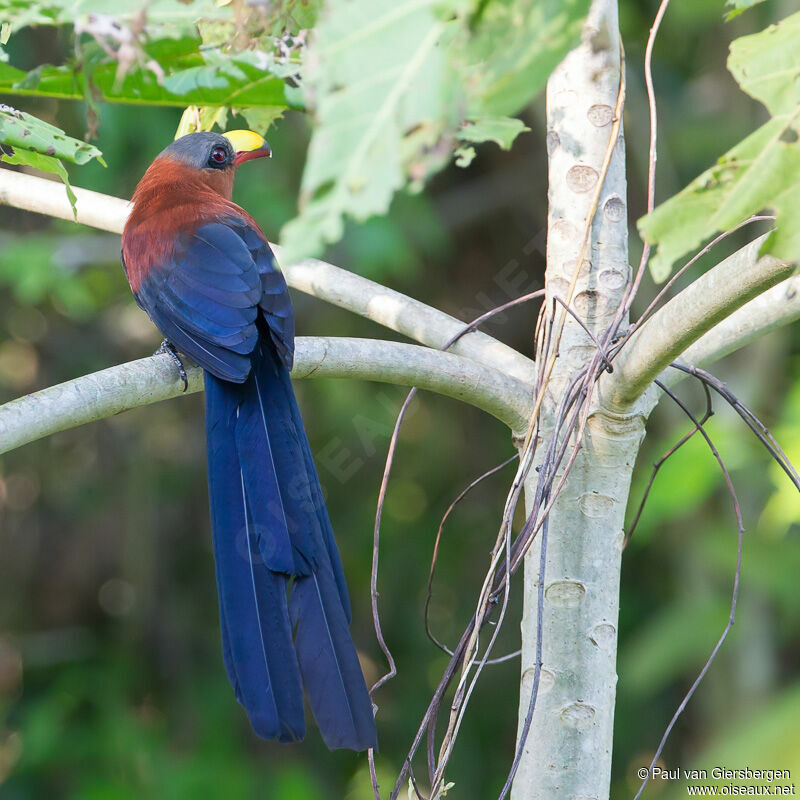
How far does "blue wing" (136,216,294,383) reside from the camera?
5.80 feet

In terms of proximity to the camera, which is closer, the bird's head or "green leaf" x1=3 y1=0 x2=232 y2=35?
"green leaf" x1=3 y1=0 x2=232 y2=35

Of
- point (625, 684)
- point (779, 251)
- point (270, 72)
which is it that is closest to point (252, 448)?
point (270, 72)

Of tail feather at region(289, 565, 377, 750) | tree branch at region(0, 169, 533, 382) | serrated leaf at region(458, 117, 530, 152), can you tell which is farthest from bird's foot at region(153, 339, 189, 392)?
serrated leaf at region(458, 117, 530, 152)

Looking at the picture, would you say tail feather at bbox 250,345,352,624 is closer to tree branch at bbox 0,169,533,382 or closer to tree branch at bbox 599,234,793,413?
tree branch at bbox 0,169,533,382

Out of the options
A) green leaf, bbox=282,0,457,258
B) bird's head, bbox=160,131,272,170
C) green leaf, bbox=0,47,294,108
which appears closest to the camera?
green leaf, bbox=282,0,457,258

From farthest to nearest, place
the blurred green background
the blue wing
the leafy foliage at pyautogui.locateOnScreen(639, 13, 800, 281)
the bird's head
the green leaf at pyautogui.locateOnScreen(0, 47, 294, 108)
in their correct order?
the blurred green background → the bird's head → the blue wing → the green leaf at pyautogui.locateOnScreen(0, 47, 294, 108) → the leafy foliage at pyautogui.locateOnScreen(639, 13, 800, 281)

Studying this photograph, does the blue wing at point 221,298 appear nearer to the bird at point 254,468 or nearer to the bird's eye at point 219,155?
the bird at point 254,468

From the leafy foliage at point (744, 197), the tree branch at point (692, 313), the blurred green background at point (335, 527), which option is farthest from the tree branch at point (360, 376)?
the blurred green background at point (335, 527)

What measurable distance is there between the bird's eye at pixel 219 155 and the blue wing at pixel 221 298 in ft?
1.36

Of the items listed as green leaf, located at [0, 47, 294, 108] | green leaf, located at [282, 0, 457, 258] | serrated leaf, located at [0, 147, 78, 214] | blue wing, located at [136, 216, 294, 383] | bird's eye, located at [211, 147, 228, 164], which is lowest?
green leaf, located at [282, 0, 457, 258]

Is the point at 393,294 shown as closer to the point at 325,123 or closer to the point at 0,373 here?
the point at 325,123

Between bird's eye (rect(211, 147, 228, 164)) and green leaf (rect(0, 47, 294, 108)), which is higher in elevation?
bird's eye (rect(211, 147, 228, 164))

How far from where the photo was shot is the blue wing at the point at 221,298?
177 cm

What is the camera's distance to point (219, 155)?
248 cm
